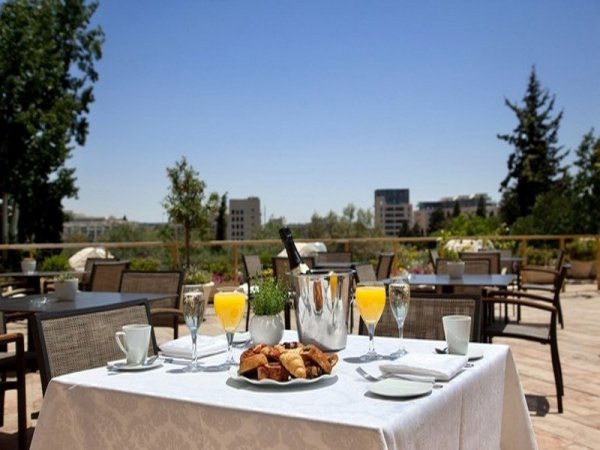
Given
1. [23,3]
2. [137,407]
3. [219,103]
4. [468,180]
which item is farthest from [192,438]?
[468,180]

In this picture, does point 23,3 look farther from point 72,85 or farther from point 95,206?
point 95,206

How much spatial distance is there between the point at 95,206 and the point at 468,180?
2217 cm

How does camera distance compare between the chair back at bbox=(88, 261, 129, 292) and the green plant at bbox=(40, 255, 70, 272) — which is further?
the green plant at bbox=(40, 255, 70, 272)

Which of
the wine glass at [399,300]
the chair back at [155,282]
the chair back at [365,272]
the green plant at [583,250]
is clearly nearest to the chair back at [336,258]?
the chair back at [365,272]

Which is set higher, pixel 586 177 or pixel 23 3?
pixel 23 3

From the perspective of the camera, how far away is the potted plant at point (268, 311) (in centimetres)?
189

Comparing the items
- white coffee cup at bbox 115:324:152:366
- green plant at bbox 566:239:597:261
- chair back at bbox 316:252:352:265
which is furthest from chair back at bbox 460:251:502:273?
green plant at bbox 566:239:597:261

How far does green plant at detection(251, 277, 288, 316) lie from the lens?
6.21 ft

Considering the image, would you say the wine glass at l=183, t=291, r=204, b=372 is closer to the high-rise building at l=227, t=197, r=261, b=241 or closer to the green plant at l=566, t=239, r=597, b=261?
the green plant at l=566, t=239, r=597, b=261

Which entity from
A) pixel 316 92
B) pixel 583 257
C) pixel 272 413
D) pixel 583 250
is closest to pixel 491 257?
pixel 272 413

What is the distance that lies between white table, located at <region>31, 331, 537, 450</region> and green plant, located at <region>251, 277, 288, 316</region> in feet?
0.69

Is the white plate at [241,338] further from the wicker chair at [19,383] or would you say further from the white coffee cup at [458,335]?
the wicker chair at [19,383]

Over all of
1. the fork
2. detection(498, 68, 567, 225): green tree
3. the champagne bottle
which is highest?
detection(498, 68, 567, 225): green tree

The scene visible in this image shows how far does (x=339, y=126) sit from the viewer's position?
2747cm
